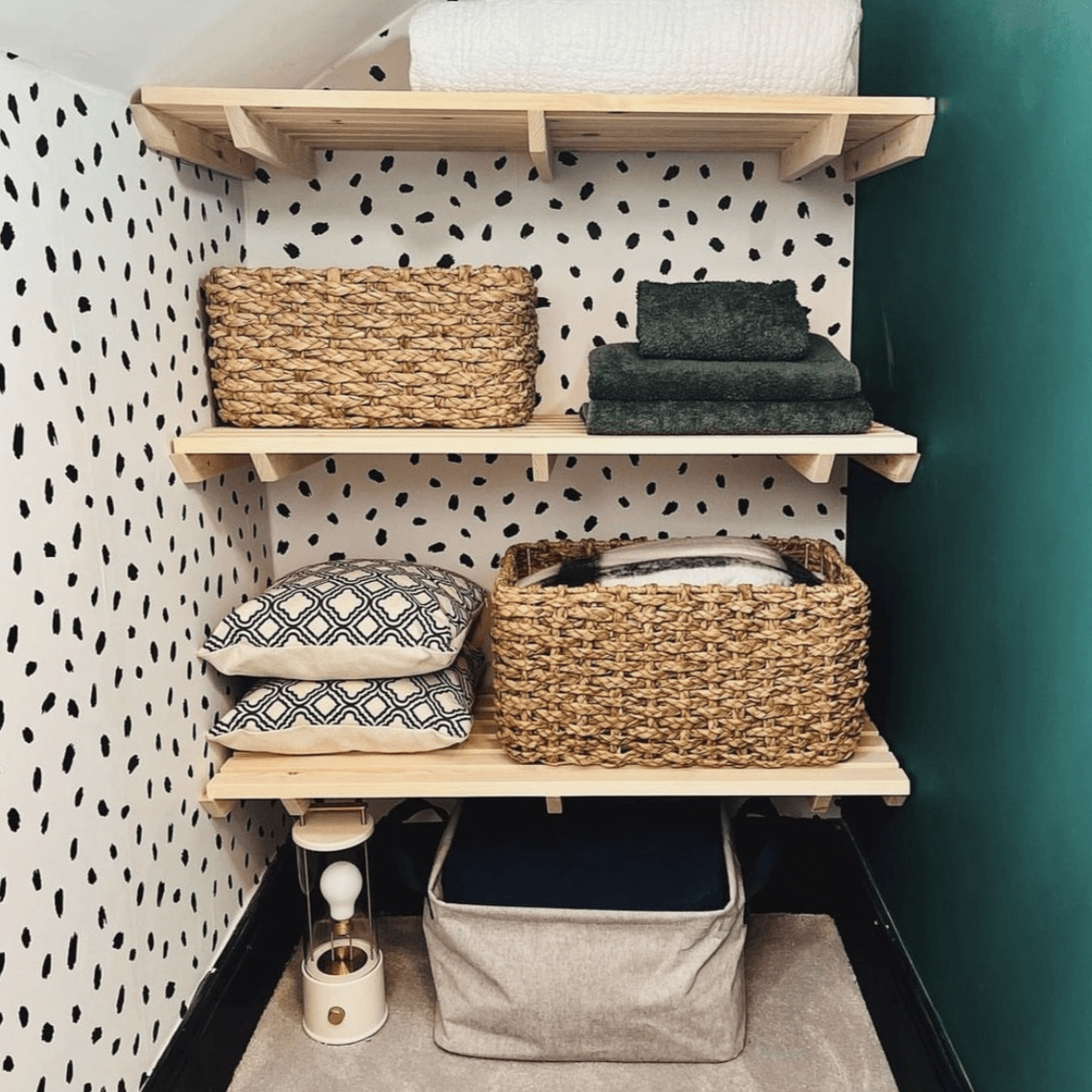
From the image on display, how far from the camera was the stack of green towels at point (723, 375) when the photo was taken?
155 cm

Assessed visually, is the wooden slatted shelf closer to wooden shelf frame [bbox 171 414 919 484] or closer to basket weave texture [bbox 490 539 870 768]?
basket weave texture [bbox 490 539 870 768]

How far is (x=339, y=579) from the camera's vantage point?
1713mm

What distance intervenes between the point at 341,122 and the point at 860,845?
1.45 meters

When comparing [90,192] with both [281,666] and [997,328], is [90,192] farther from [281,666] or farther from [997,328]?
[997,328]

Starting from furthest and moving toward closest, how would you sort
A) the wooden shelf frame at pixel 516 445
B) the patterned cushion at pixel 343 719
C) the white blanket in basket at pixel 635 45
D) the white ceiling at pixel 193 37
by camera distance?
the patterned cushion at pixel 343 719 → the wooden shelf frame at pixel 516 445 → the white blanket in basket at pixel 635 45 → the white ceiling at pixel 193 37

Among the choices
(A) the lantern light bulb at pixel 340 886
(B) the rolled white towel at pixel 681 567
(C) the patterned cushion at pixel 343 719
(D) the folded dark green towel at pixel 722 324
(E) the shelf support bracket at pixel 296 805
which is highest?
(D) the folded dark green towel at pixel 722 324

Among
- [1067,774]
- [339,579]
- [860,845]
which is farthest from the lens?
[860,845]

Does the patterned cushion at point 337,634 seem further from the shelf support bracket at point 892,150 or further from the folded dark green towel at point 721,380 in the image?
the shelf support bracket at point 892,150

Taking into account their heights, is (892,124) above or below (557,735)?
above

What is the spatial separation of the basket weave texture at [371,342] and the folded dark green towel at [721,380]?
0.53 ft

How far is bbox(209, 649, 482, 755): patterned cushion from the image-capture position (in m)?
1.65

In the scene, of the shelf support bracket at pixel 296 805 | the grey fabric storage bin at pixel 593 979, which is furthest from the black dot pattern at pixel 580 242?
the grey fabric storage bin at pixel 593 979

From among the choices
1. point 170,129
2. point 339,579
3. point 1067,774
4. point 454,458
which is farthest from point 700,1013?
point 170,129

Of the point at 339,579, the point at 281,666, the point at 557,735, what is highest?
the point at 339,579
